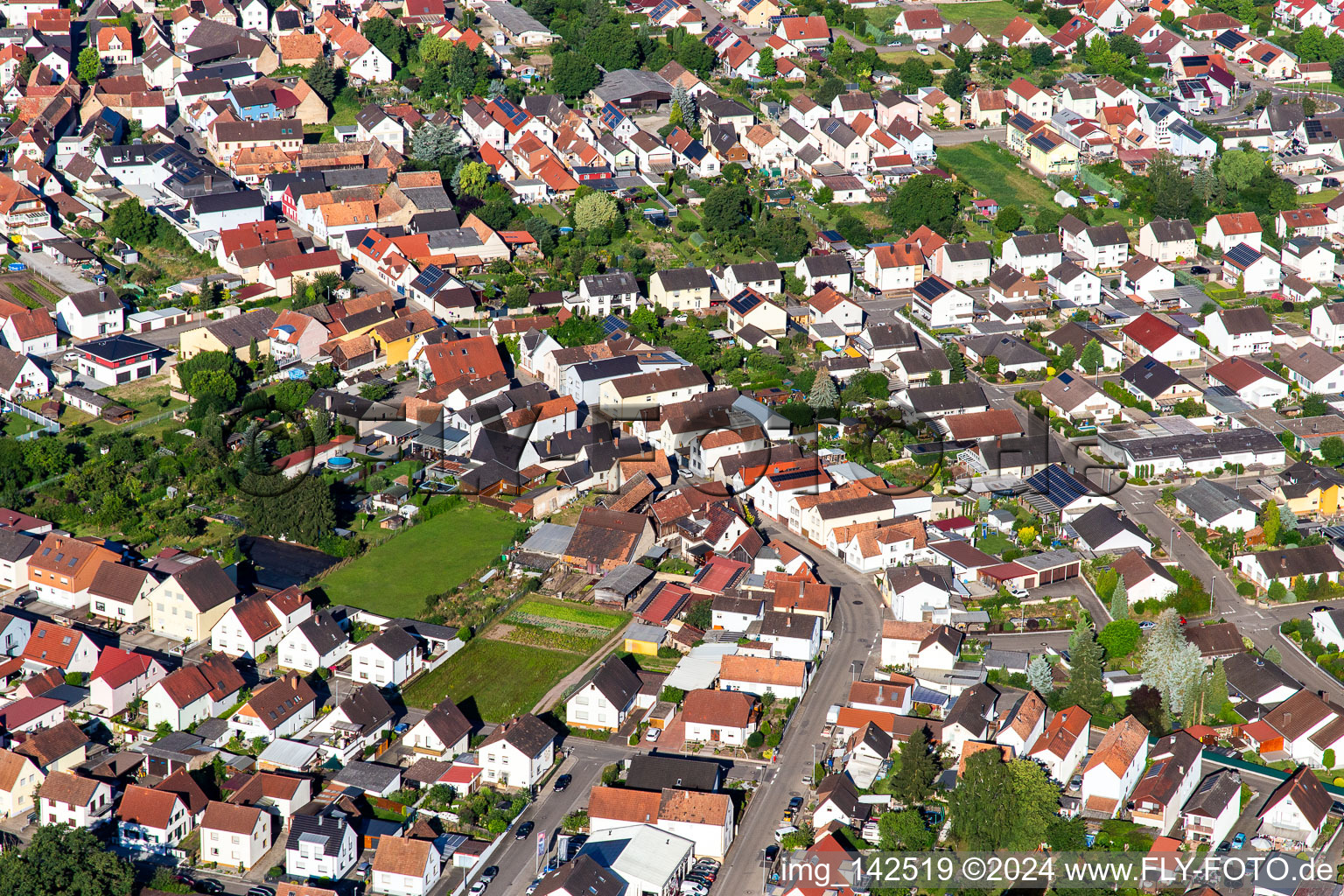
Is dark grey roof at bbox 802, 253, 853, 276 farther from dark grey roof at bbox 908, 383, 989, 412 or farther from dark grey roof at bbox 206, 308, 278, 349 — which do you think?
dark grey roof at bbox 206, 308, 278, 349

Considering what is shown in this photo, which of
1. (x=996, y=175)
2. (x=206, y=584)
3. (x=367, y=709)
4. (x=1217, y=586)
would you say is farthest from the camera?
(x=996, y=175)

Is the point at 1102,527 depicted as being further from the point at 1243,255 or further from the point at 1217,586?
the point at 1243,255

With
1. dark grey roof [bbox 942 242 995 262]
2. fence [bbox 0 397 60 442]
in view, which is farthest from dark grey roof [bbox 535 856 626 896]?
dark grey roof [bbox 942 242 995 262]

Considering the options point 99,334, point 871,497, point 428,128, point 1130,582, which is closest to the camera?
point 1130,582

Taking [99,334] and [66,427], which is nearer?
[66,427]

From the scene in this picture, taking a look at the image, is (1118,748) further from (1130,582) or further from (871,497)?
(871,497)

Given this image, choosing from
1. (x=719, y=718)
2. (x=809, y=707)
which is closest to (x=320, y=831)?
(x=719, y=718)

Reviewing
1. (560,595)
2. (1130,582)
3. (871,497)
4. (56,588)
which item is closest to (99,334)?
(56,588)
